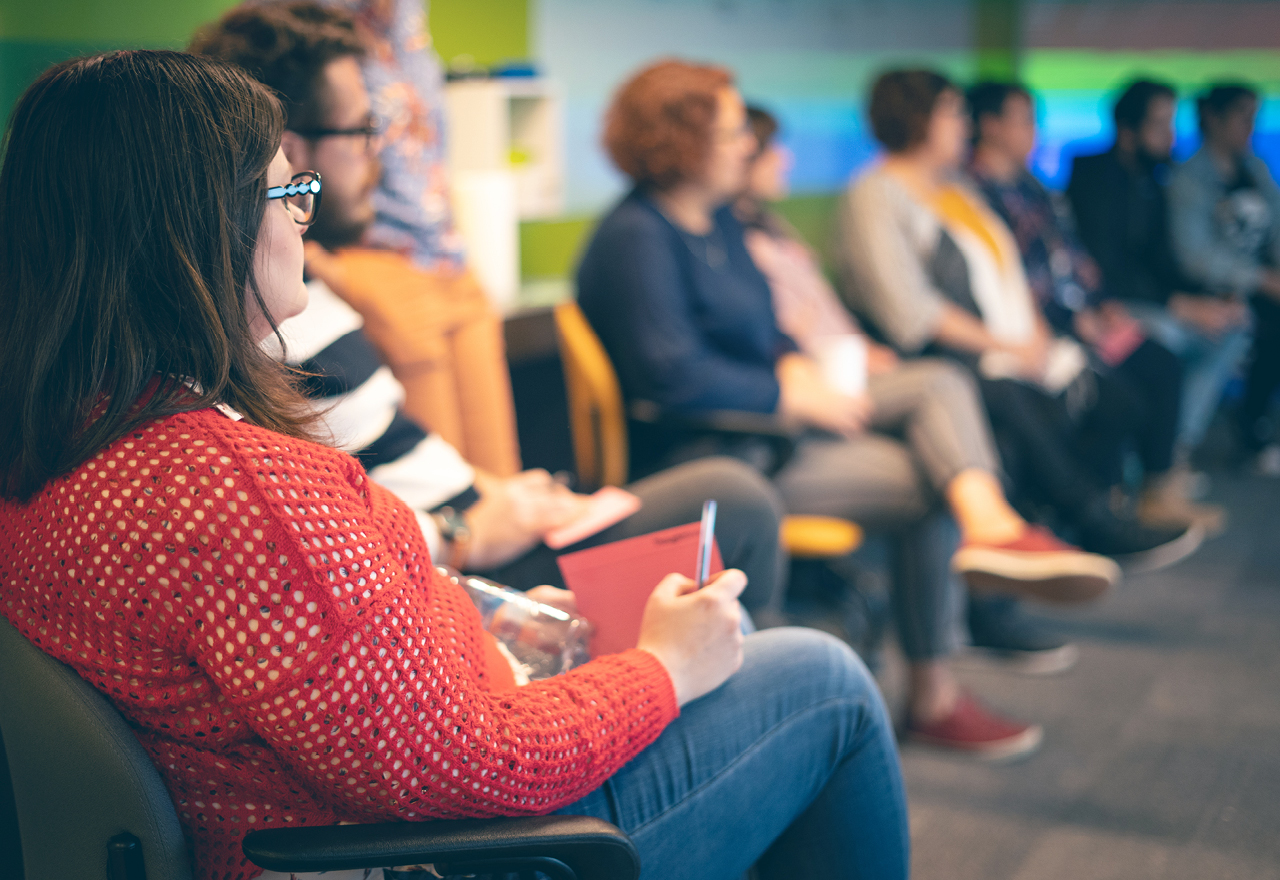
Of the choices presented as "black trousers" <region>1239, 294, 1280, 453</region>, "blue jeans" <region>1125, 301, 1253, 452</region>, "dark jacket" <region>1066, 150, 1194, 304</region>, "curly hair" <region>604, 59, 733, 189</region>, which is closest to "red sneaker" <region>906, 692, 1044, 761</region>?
"curly hair" <region>604, 59, 733, 189</region>

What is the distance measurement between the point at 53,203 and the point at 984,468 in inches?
78.6

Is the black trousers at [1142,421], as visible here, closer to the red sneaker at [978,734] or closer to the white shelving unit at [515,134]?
the red sneaker at [978,734]

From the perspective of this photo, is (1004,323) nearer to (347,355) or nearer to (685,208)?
(685,208)

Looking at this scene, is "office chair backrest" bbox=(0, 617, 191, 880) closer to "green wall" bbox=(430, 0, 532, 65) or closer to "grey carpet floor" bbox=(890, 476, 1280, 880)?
"grey carpet floor" bbox=(890, 476, 1280, 880)

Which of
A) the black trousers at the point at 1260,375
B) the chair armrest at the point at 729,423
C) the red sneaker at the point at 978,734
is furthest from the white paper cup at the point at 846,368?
the black trousers at the point at 1260,375

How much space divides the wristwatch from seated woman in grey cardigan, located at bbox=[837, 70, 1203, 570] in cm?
195

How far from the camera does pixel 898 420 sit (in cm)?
256

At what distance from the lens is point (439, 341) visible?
5.93 feet

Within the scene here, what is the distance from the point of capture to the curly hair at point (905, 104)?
3242 millimetres

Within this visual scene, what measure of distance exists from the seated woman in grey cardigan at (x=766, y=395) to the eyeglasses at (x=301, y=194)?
1.32 meters

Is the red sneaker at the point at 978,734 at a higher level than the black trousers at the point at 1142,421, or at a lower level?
lower

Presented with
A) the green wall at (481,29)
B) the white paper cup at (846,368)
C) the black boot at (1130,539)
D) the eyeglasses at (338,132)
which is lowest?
the black boot at (1130,539)

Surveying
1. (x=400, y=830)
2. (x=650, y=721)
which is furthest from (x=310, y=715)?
(x=650, y=721)

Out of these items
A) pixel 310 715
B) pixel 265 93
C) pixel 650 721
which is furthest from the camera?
pixel 650 721
